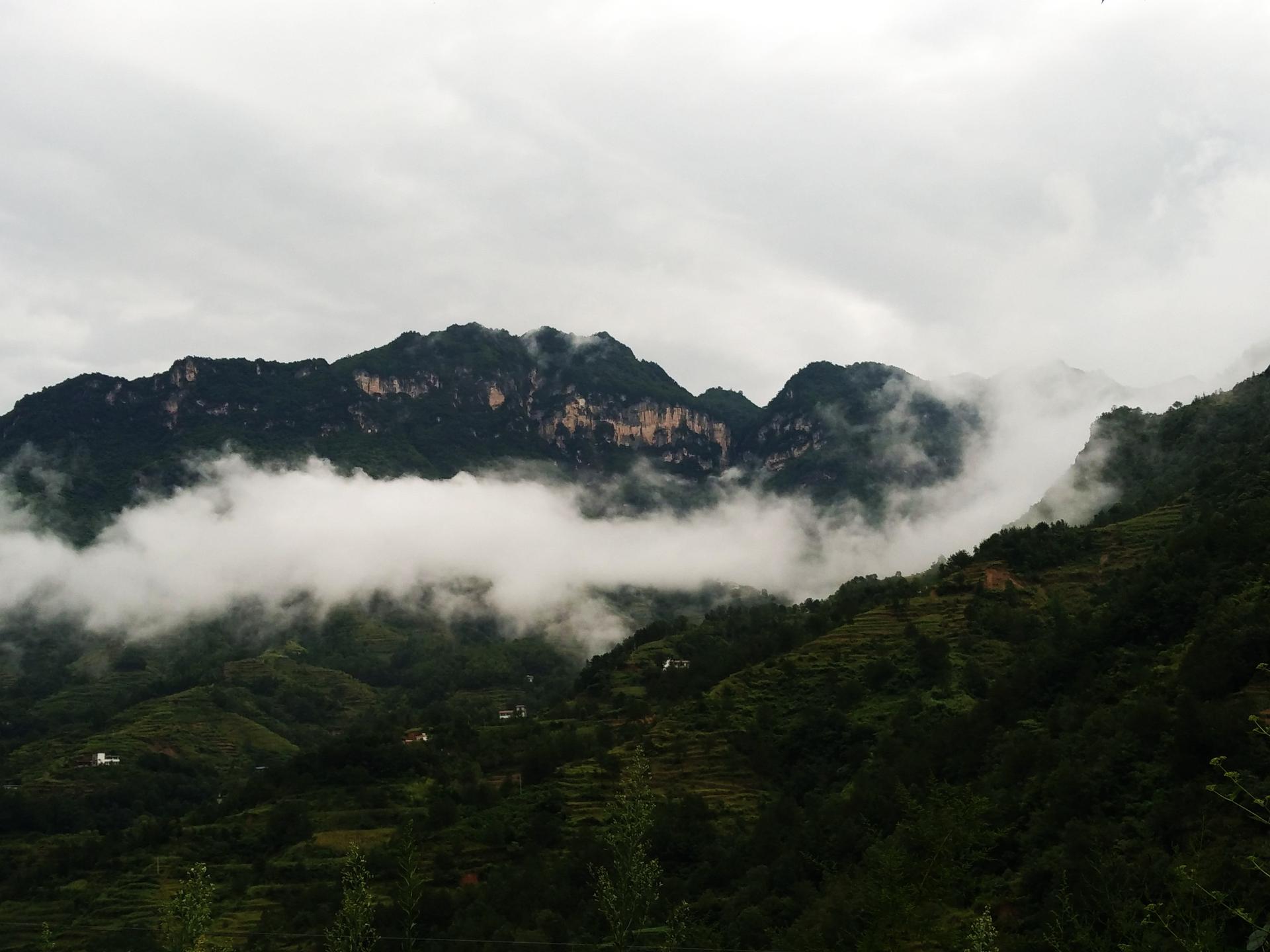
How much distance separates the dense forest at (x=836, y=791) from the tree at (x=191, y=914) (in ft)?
0.87

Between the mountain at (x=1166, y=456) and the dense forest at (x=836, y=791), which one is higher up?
the mountain at (x=1166, y=456)

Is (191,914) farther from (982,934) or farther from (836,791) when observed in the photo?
(836,791)

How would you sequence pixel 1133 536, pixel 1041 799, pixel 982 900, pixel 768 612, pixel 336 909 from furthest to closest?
pixel 768 612 → pixel 1133 536 → pixel 336 909 → pixel 1041 799 → pixel 982 900

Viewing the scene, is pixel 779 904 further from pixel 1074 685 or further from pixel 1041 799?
pixel 1074 685

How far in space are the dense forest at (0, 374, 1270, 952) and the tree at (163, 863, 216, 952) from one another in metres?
0.27

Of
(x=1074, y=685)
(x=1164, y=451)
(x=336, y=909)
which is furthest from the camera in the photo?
(x=1164, y=451)

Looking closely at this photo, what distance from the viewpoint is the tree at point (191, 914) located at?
30.9 metres

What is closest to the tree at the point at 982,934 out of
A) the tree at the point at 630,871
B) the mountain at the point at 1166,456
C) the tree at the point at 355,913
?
the tree at the point at 630,871

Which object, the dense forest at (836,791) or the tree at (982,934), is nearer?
the tree at (982,934)

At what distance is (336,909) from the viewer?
77.3 metres

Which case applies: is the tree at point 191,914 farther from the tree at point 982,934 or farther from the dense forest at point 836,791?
the tree at point 982,934

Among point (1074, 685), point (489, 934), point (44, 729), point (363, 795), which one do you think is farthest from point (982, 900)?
point (44, 729)

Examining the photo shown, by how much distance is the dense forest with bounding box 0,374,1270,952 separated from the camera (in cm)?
3641

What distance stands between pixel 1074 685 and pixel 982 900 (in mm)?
24638
